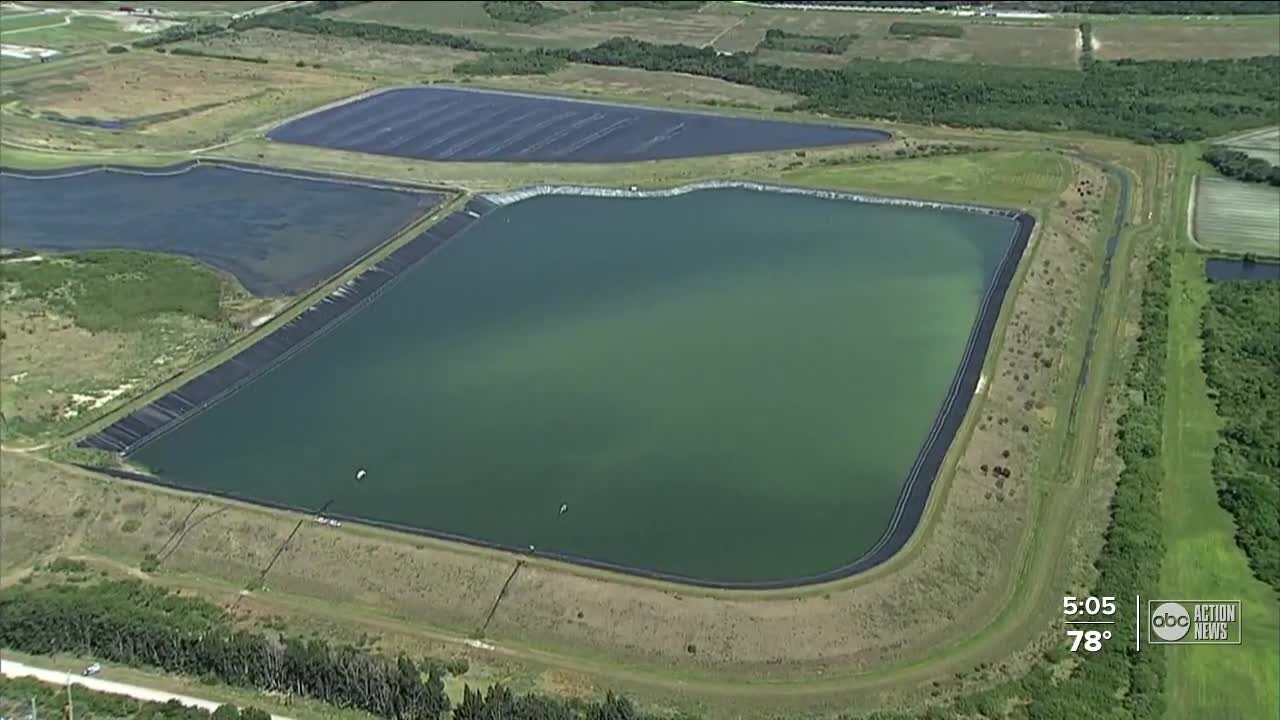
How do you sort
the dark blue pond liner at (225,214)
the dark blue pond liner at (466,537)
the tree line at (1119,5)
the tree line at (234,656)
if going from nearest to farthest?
the tree line at (234,656), the dark blue pond liner at (466,537), the dark blue pond liner at (225,214), the tree line at (1119,5)

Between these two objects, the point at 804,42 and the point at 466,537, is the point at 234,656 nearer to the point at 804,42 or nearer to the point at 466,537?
the point at 466,537

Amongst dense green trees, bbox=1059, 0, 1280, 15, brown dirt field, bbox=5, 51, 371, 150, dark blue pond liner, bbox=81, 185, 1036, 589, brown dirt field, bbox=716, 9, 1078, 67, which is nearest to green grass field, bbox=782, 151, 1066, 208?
dark blue pond liner, bbox=81, 185, 1036, 589

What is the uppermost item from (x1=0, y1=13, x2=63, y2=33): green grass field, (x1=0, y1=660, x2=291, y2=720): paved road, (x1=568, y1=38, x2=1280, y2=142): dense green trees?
(x1=0, y1=13, x2=63, y2=33): green grass field

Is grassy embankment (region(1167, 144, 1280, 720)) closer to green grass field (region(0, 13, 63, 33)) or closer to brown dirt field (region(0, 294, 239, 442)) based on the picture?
brown dirt field (region(0, 294, 239, 442))

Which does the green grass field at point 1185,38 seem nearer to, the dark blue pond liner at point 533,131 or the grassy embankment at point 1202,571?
the dark blue pond liner at point 533,131

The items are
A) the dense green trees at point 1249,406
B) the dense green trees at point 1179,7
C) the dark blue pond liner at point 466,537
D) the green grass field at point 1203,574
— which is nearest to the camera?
the green grass field at point 1203,574

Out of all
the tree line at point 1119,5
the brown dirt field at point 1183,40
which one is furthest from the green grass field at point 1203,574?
the tree line at point 1119,5
